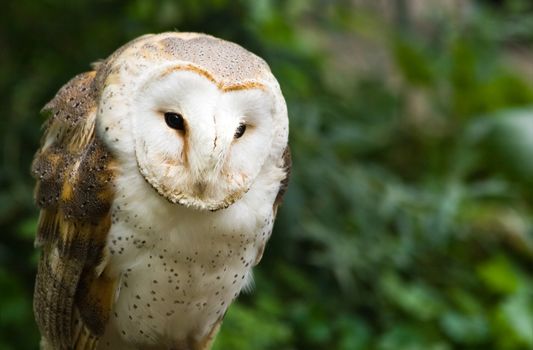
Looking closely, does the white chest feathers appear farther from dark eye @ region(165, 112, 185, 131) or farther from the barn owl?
dark eye @ region(165, 112, 185, 131)

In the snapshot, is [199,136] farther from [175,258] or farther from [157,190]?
[175,258]

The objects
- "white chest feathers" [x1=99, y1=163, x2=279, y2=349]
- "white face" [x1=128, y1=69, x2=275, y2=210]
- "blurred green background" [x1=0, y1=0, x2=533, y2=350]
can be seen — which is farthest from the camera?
"blurred green background" [x1=0, y1=0, x2=533, y2=350]

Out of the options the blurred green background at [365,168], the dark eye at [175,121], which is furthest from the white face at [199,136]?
the blurred green background at [365,168]

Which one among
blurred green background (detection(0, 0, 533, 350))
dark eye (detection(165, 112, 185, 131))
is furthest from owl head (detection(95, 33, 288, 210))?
blurred green background (detection(0, 0, 533, 350))

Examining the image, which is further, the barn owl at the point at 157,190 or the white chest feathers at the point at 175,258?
the white chest feathers at the point at 175,258

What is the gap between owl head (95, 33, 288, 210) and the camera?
1.04 m

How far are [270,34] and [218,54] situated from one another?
5.52ft

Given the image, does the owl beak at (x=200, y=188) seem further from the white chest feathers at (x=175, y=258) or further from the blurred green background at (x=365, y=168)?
the blurred green background at (x=365, y=168)

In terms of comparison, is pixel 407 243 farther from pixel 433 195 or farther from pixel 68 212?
pixel 68 212

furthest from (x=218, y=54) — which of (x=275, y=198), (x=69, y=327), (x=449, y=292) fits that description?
(x=449, y=292)

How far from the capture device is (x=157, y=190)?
1096mm

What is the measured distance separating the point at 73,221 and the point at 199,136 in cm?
32

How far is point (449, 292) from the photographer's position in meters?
2.91

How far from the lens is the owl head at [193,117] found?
1036 mm
